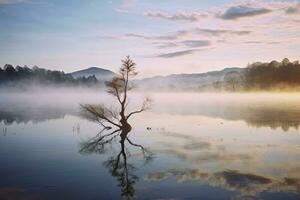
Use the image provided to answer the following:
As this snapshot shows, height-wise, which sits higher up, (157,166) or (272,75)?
(272,75)

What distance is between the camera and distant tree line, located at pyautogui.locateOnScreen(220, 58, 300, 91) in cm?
16550

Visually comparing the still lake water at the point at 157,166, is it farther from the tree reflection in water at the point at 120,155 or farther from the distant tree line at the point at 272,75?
the distant tree line at the point at 272,75

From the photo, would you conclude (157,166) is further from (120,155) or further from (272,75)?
(272,75)

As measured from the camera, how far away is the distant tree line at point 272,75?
6516 inches

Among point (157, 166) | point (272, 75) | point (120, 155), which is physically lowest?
point (157, 166)

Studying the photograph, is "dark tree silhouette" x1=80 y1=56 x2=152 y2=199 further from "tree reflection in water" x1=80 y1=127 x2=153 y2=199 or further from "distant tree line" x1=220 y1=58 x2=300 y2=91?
"distant tree line" x1=220 y1=58 x2=300 y2=91

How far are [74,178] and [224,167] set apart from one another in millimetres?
11227

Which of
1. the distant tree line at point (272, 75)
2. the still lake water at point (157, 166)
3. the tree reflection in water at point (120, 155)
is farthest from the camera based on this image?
the distant tree line at point (272, 75)

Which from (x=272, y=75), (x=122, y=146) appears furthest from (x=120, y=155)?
(x=272, y=75)

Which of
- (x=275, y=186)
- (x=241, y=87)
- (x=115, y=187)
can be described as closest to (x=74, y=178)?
(x=115, y=187)

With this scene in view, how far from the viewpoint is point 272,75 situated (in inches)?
6762

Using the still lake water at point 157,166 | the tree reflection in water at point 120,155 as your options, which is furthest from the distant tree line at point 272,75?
the tree reflection in water at point 120,155

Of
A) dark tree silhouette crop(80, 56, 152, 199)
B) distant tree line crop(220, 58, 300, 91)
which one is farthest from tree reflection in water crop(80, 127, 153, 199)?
→ distant tree line crop(220, 58, 300, 91)

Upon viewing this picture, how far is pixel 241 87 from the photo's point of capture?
199 m
